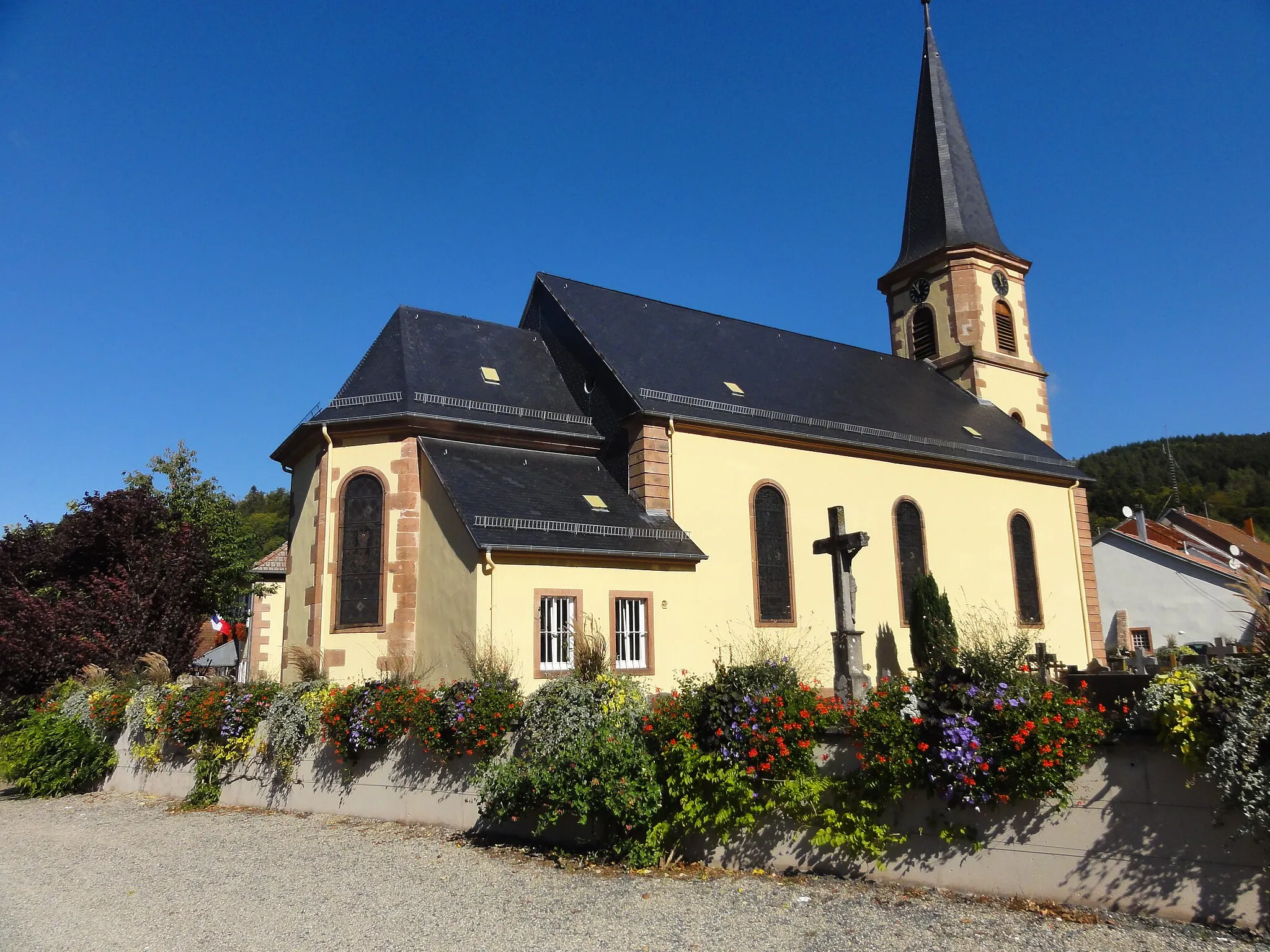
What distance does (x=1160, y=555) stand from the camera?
31422 mm

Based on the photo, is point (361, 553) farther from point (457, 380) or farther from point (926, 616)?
point (926, 616)

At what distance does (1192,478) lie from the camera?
253 ft

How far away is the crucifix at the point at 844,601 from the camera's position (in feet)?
41.4

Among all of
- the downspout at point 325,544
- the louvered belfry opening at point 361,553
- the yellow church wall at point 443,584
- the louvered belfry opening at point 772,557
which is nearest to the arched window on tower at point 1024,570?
the louvered belfry opening at point 772,557

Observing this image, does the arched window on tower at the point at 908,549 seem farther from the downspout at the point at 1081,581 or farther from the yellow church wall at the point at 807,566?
the downspout at the point at 1081,581

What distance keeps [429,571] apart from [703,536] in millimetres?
4869

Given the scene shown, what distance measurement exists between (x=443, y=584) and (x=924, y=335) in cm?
1862

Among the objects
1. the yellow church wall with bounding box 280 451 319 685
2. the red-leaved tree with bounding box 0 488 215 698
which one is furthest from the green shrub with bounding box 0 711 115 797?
the yellow church wall with bounding box 280 451 319 685

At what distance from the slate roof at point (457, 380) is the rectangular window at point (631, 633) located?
3994 mm

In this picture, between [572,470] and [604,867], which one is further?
[572,470]

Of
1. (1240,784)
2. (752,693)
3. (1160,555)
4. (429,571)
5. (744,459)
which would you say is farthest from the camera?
(1160,555)

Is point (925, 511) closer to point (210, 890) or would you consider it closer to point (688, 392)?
point (688, 392)

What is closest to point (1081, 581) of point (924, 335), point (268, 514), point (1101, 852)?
point (924, 335)

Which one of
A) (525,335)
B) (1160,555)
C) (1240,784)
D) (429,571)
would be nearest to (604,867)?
(1240,784)
